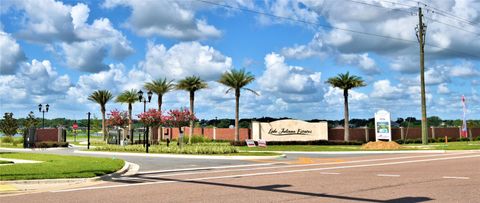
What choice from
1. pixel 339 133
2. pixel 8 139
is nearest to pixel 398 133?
pixel 339 133

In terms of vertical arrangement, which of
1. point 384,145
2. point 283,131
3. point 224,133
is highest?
point 283,131

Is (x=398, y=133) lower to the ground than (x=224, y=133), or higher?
lower

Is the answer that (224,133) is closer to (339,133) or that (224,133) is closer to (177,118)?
(339,133)

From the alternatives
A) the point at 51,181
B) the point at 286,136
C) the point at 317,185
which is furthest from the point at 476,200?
the point at 286,136

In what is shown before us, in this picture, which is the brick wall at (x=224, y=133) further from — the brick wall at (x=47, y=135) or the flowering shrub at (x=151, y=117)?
the flowering shrub at (x=151, y=117)

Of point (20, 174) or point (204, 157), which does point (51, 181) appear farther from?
point (204, 157)

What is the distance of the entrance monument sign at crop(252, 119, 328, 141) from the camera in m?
56.0

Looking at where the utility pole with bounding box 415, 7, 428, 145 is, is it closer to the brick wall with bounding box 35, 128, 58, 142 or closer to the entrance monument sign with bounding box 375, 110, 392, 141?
the entrance monument sign with bounding box 375, 110, 392, 141

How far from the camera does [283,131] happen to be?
56.3 m

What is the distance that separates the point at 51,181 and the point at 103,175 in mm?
2235

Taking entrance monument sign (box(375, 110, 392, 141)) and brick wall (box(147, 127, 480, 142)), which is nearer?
entrance monument sign (box(375, 110, 392, 141))

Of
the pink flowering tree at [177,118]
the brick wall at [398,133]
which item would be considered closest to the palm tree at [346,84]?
the brick wall at [398,133]

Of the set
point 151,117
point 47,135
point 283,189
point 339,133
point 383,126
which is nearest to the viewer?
point 283,189

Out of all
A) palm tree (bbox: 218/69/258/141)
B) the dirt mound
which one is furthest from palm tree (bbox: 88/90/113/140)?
the dirt mound
